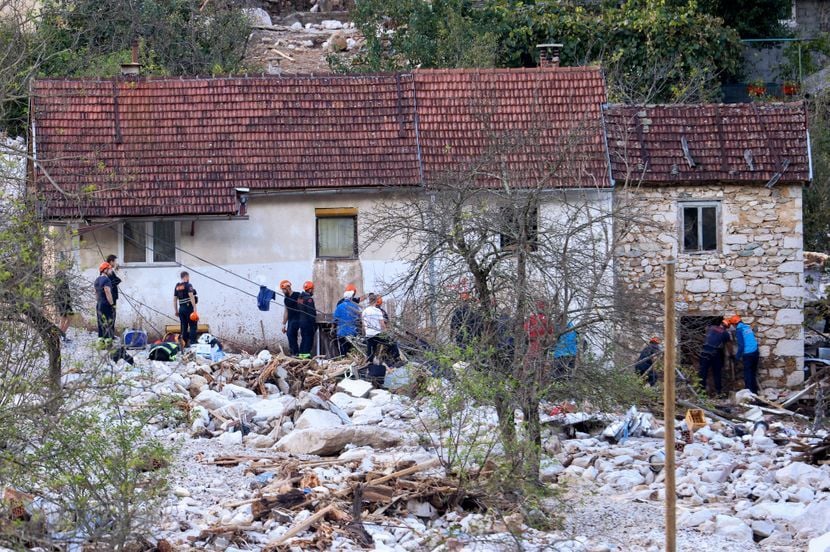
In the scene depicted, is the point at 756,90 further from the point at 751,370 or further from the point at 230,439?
the point at 230,439

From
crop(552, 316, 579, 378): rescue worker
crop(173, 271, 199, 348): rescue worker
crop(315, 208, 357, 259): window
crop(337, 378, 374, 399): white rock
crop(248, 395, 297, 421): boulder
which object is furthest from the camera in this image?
crop(315, 208, 357, 259): window

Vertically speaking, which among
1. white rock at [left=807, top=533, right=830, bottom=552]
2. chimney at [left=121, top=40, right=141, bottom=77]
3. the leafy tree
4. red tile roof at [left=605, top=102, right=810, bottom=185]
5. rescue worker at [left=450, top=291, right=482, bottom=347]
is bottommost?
white rock at [left=807, top=533, right=830, bottom=552]

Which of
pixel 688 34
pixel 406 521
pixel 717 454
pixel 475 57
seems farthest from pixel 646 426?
pixel 688 34

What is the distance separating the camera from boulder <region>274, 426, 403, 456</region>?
1688cm

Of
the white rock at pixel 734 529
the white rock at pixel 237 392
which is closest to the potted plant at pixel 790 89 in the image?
the white rock at pixel 237 392

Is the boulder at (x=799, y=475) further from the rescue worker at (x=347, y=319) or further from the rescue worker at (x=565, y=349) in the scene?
the rescue worker at (x=347, y=319)

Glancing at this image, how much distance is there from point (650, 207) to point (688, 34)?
29.3ft

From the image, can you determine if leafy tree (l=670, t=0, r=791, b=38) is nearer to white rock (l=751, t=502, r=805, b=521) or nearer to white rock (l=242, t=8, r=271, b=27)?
white rock (l=242, t=8, r=271, b=27)

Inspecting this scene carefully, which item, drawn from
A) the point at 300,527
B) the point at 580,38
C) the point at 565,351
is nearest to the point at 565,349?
the point at 565,351

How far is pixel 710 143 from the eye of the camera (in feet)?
83.6

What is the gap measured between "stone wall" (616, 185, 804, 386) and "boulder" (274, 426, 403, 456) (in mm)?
8810

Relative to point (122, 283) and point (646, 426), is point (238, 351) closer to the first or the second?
point (122, 283)

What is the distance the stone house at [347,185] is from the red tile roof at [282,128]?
0.12 ft

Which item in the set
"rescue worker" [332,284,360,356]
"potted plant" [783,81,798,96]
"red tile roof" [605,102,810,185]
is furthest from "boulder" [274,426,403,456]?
"potted plant" [783,81,798,96]
